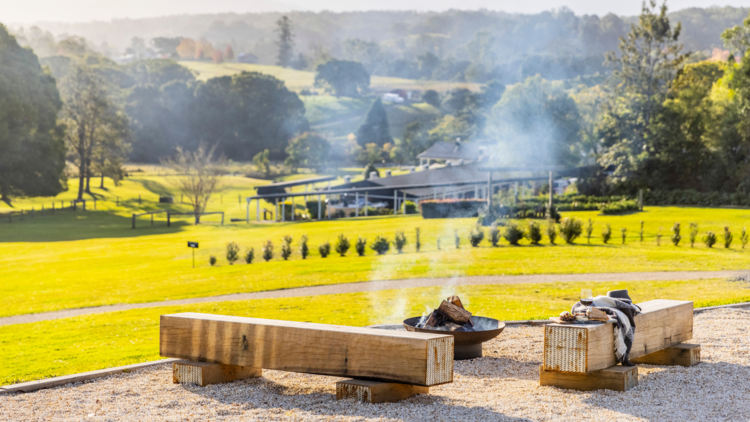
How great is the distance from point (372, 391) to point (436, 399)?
0.55 meters

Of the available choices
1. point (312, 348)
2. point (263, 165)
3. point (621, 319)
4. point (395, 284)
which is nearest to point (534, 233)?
point (395, 284)

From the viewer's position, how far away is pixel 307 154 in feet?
220

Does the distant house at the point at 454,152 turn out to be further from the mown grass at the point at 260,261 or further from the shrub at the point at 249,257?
the shrub at the point at 249,257

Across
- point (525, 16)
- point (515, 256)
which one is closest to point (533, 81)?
point (515, 256)

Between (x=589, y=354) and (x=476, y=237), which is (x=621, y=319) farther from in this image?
(x=476, y=237)

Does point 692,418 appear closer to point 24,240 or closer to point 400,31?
Answer: point 24,240

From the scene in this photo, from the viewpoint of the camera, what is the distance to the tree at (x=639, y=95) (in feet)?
130

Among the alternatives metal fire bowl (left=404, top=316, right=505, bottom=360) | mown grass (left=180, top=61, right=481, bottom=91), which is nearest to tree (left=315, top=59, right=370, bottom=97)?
mown grass (left=180, top=61, right=481, bottom=91)

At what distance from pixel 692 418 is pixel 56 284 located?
17.8 m

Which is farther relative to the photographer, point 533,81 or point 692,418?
point 533,81

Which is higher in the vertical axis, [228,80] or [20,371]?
Answer: [228,80]

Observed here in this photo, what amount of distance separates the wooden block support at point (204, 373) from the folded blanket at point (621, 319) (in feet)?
9.00

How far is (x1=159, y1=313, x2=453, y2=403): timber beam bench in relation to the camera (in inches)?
168

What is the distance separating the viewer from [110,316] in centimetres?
1182
